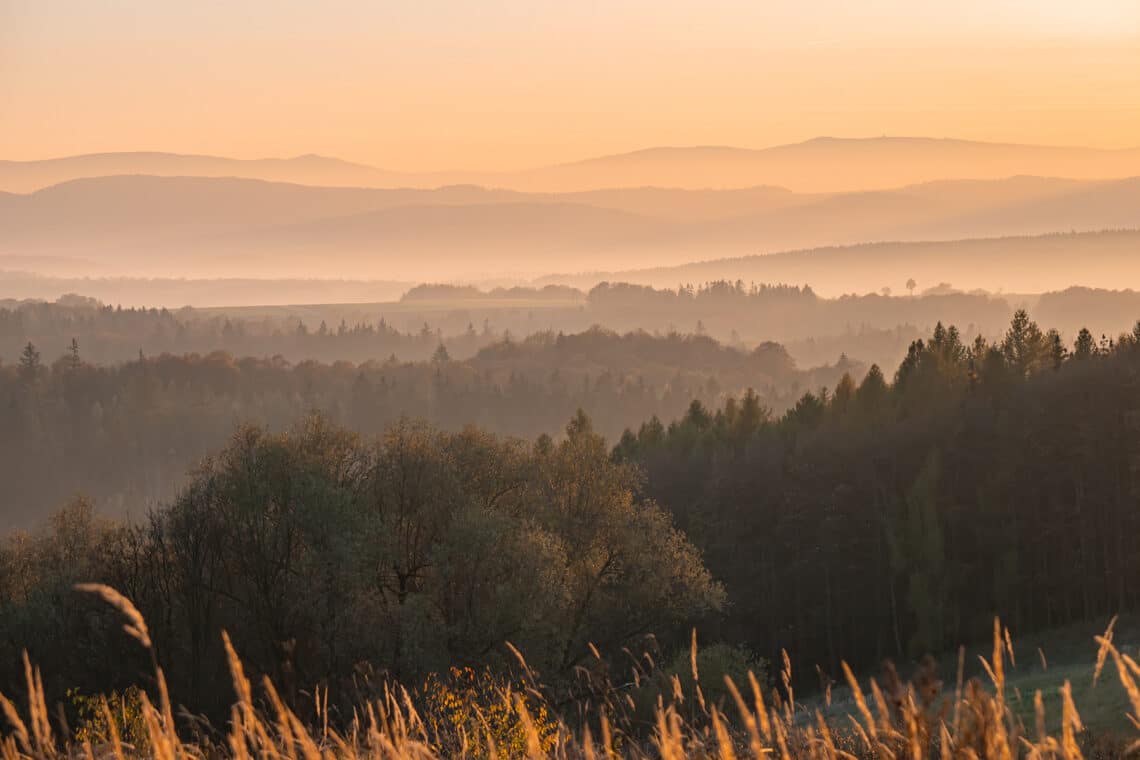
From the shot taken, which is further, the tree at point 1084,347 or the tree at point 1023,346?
the tree at point 1023,346

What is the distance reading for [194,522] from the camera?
123 feet

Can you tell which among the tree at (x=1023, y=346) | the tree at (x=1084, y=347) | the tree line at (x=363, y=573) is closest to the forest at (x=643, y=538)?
the tree line at (x=363, y=573)

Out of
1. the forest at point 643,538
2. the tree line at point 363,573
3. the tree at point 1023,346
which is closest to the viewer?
the tree line at point 363,573

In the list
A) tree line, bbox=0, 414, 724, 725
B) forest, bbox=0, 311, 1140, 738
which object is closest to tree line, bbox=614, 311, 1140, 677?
forest, bbox=0, 311, 1140, 738

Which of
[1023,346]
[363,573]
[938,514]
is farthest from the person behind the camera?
[1023,346]

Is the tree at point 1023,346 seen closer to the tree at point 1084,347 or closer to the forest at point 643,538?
the forest at point 643,538

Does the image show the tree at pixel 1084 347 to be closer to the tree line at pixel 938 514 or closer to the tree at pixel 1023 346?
the tree line at pixel 938 514

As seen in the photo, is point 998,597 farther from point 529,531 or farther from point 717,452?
point 529,531

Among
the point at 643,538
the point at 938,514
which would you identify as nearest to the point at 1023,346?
the point at 938,514

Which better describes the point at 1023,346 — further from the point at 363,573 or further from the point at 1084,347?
the point at 363,573

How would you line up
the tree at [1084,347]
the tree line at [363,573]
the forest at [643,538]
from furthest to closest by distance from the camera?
the tree at [1084,347]
the forest at [643,538]
the tree line at [363,573]

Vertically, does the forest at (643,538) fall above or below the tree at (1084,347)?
below

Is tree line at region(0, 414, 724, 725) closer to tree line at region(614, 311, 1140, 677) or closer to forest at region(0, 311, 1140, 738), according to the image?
forest at region(0, 311, 1140, 738)

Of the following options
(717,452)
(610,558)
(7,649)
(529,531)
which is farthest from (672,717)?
(717,452)
